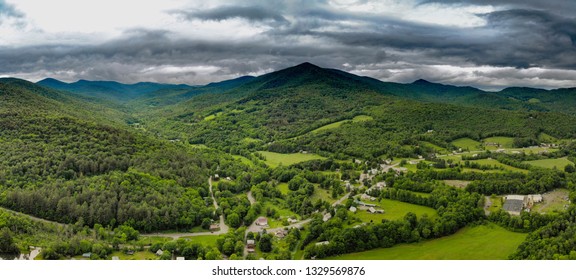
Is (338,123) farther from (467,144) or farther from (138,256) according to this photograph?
(138,256)

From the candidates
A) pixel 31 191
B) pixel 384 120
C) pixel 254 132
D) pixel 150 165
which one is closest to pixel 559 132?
pixel 384 120

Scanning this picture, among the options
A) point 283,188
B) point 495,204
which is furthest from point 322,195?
point 495,204

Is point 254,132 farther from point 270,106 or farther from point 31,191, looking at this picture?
point 31,191

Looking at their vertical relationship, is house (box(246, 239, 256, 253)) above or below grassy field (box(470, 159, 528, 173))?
below

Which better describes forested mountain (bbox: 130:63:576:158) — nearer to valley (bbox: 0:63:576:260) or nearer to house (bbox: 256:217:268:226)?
valley (bbox: 0:63:576:260)

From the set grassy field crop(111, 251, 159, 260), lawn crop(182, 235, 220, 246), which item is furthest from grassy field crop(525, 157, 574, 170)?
grassy field crop(111, 251, 159, 260)

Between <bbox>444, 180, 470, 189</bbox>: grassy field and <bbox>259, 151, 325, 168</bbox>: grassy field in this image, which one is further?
<bbox>259, 151, 325, 168</bbox>: grassy field
